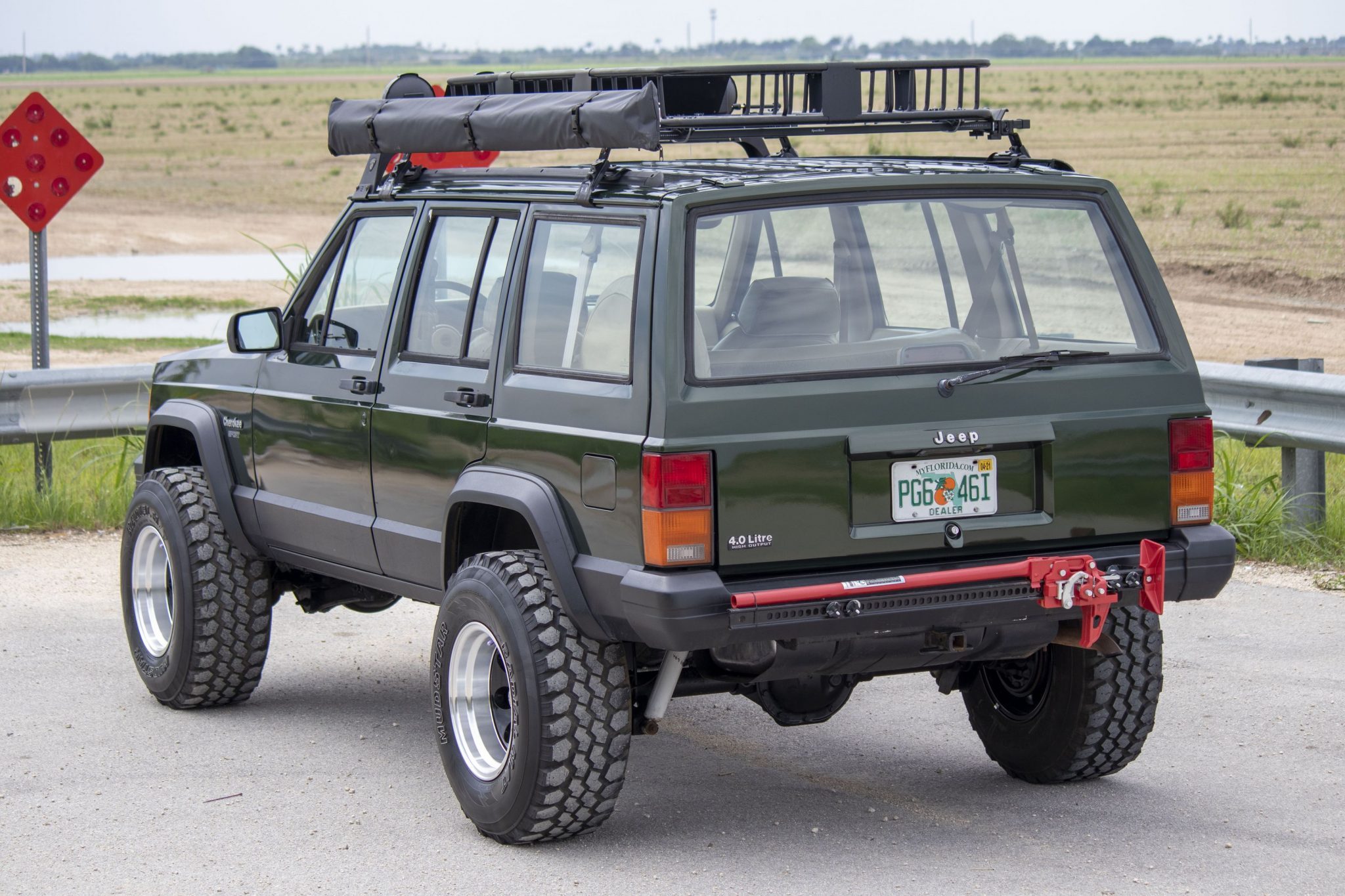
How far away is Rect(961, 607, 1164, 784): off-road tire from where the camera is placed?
5.21 meters

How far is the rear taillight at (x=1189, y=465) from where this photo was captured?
15.7 feet

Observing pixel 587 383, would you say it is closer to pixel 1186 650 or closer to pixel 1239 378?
pixel 1186 650

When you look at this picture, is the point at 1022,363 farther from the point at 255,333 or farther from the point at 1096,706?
the point at 255,333

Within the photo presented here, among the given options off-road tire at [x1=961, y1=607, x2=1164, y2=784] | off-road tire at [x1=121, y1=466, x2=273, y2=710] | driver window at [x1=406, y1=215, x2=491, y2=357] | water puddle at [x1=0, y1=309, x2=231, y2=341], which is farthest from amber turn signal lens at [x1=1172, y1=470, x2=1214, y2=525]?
water puddle at [x1=0, y1=309, x2=231, y2=341]

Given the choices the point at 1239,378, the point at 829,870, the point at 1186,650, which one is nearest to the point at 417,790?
the point at 829,870

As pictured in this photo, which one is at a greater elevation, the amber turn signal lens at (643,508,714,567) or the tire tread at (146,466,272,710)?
the amber turn signal lens at (643,508,714,567)

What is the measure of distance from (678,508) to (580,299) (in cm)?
85

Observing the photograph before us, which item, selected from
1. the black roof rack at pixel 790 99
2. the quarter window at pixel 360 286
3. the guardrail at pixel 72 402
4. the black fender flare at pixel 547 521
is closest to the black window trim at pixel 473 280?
the quarter window at pixel 360 286

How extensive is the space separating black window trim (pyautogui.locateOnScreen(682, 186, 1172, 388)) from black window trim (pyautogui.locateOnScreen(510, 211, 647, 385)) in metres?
0.15

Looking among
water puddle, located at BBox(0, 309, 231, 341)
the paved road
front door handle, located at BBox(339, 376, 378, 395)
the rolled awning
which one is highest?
the rolled awning

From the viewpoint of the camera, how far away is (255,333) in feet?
20.0

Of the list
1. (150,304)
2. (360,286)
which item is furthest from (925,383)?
(150,304)

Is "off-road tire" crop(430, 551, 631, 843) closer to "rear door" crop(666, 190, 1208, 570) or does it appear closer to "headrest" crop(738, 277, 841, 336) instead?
"rear door" crop(666, 190, 1208, 570)

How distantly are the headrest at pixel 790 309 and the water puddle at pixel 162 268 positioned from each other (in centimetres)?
1888
